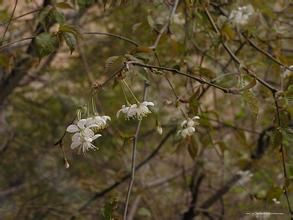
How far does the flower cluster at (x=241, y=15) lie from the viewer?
6.15 feet

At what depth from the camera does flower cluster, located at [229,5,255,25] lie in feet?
6.15

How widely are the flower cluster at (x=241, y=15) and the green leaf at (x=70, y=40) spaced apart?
684mm

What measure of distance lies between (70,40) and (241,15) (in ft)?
2.43

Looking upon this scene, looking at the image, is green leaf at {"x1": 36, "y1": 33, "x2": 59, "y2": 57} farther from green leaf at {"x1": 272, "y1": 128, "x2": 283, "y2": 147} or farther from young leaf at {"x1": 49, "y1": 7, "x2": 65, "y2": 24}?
green leaf at {"x1": 272, "y1": 128, "x2": 283, "y2": 147}

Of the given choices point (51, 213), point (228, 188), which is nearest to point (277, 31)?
point (228, 188)

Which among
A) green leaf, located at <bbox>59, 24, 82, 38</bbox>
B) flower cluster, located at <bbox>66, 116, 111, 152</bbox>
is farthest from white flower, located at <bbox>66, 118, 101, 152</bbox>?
green leaf, located at <bbox>59, 24, 82, 38</bbox>

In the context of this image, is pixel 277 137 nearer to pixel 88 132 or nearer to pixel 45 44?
pixel 88 132

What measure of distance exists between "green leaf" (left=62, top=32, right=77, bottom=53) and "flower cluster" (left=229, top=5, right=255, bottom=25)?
68cm

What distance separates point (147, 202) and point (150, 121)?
2.62 ft

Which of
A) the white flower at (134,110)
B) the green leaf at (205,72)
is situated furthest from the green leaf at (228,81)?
the white flower at (134,110)

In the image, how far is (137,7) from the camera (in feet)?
10.1

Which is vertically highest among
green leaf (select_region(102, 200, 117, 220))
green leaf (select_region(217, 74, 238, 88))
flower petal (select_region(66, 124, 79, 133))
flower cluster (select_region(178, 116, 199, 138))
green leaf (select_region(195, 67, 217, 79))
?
green leaf (select_region(195, 67, 217, 79))

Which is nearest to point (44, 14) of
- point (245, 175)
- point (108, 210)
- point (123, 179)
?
point (108, 210)

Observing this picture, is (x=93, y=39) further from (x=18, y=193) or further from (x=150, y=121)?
(x=18, y=193)
